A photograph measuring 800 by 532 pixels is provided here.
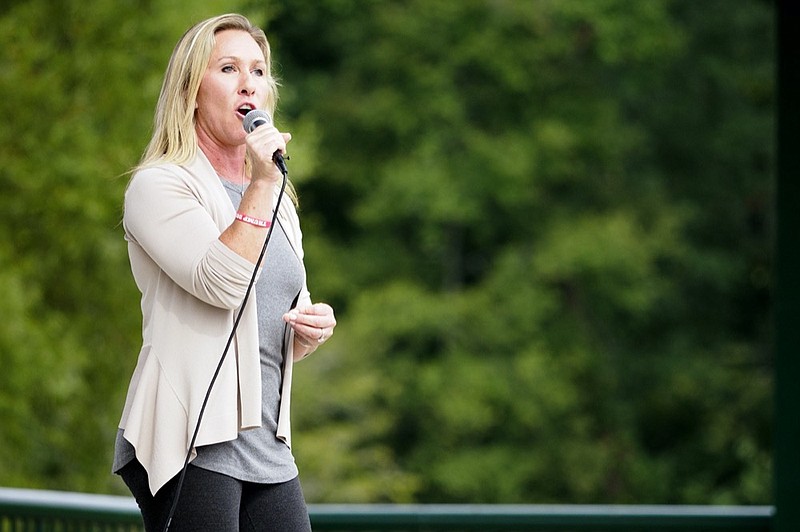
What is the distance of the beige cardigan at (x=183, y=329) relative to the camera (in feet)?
5.53

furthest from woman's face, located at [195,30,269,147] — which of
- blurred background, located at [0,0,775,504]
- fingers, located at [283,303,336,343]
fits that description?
blurred background, located at [0,0,775,504]

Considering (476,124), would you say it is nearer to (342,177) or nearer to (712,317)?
(342,177)

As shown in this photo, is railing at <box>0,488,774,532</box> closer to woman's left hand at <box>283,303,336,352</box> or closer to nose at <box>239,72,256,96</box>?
woman's left hand at <box>283,303,336,352</box>

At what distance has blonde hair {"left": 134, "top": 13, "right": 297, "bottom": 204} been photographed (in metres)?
1.80

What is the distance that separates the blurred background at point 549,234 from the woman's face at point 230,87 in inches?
414

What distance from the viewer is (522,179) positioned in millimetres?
14547

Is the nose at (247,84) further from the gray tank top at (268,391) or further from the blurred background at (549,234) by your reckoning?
the blurred background at (549,234)

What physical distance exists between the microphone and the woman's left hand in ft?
0.68

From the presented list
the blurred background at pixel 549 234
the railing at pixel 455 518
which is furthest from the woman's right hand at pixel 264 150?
the blurred background at pixel 549 234

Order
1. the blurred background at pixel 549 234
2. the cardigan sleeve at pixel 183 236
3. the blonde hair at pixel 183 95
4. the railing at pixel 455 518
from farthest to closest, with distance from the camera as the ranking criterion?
the blurred background at pixel 549 234, the railing at pixel 455 518, the blonde hair at pixel 183 95, the cardigan sleeve at pixel 183 236

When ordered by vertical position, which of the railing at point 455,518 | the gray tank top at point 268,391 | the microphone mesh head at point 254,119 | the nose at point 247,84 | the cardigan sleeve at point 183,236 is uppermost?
the nose at point 247,84

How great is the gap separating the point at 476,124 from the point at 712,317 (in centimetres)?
356

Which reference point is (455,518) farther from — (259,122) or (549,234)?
(549,234)

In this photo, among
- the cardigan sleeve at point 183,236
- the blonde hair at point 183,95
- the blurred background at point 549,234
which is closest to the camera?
the cardigan sleeve at point 183,236
